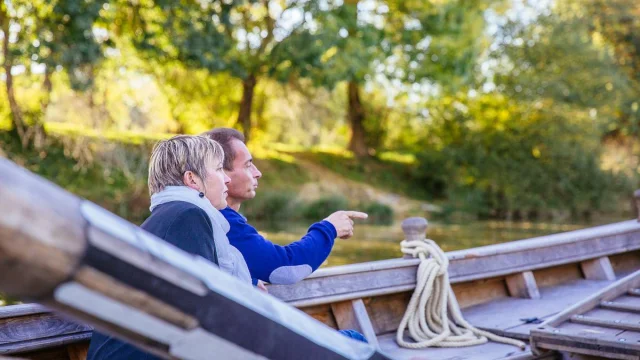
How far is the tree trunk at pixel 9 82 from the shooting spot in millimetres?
14302

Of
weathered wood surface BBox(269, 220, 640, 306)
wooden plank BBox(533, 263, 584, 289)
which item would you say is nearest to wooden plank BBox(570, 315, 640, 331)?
weathered wood surface BBox(269, 220, 640, 306)

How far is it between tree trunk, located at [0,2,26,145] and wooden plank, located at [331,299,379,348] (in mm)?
12205

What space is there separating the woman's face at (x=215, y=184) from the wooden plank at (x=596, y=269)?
3888 millimetres

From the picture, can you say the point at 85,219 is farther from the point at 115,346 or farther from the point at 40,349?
the point at 40,349

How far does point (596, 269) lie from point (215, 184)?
399cm

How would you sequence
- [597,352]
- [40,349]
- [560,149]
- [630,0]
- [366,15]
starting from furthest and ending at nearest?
[630,0] < [560,149] < [366,15] < [597,352] < [40,349]

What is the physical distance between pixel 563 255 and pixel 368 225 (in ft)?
38.3

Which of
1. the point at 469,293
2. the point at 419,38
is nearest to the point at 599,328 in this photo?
the point at 469,293

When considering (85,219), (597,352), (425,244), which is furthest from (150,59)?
(85,219)

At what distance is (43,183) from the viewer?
0.91 m

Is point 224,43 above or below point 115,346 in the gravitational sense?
above

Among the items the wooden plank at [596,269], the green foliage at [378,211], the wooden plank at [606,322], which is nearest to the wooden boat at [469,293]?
the wooden plank at [596,269]

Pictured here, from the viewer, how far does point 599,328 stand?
3500mm

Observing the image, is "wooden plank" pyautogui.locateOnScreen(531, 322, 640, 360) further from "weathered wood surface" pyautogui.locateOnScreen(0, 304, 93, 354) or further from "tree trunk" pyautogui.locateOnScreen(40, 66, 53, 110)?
"tree trunk" pyautogui.locateOnScreen(40, 66, 53, 110)
